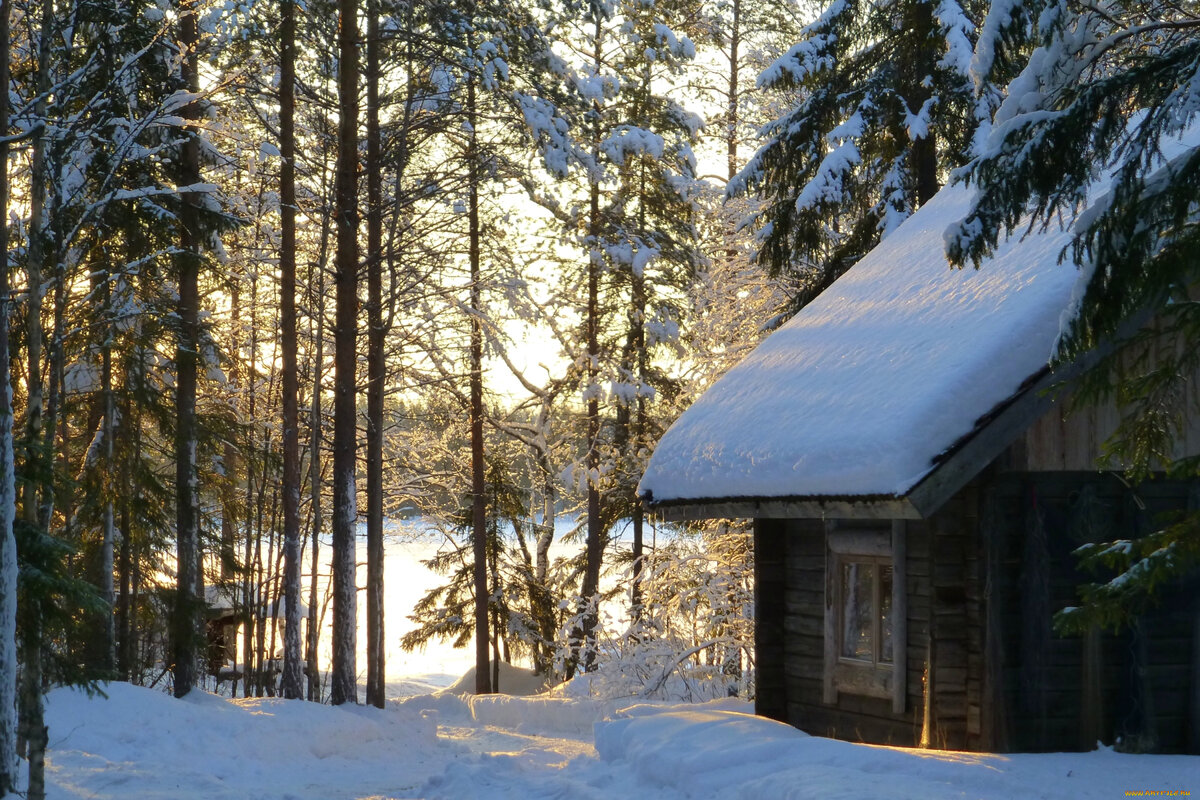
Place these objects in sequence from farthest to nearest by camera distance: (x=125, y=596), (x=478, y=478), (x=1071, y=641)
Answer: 1. (x=478, y=478)
2. (x=125, y=596)
3. (x=1071, y=641)

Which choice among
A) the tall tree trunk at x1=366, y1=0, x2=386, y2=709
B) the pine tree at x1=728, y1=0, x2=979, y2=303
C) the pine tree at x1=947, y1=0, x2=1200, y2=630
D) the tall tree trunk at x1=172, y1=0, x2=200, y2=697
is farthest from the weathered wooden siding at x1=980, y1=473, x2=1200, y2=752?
the tall tree trunk at x1=366, y1=0, x2=386, y2=709

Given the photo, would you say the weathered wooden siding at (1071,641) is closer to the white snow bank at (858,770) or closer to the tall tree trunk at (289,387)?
the white snow bank at (858,770)

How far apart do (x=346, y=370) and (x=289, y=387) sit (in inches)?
41.6

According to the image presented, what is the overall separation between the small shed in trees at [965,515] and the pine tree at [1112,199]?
1.71 meters

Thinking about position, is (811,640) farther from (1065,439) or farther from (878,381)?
(1065,439)

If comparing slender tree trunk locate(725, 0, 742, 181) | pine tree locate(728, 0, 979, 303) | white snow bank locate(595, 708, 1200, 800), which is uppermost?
slender tree trunk locate(725, 0, 742, 181)

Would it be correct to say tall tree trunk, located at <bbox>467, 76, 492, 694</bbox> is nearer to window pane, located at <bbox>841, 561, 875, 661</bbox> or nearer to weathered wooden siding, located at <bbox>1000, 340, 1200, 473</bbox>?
window pane, located at <bbox>841, 561, 875, 661</bbox>

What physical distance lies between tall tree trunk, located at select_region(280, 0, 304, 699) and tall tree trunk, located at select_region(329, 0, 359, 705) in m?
0.63

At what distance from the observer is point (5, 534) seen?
9.15 metres

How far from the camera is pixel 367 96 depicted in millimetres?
19344

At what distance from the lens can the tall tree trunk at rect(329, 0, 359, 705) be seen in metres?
17.5

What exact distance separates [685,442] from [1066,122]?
19.3 ft

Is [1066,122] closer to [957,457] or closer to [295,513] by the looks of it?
[957,457]

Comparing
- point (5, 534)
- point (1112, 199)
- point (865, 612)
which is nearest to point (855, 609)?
point (865, 612)
